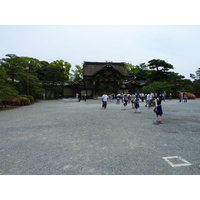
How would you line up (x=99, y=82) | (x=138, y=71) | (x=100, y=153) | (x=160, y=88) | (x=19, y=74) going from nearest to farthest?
(x=100, y=153) < (x=19, y=74) < (x=160, y=88) < (x=99, y=82) < (x=138, y=71)

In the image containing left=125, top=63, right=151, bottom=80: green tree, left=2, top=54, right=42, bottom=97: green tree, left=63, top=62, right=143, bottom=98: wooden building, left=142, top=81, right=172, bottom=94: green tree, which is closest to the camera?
left=2, top=54, right=42, bottom=97: green tree

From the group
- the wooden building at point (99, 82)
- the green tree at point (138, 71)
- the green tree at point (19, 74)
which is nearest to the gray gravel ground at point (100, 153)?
the green tree at point (19, 74)

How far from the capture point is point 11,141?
4492 mm

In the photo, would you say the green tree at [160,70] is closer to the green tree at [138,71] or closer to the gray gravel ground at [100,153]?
the green tree at [138,71]

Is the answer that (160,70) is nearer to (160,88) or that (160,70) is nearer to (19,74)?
(160,88)

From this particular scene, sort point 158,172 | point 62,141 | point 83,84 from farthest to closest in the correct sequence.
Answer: point 83,84, point 62,141, point 158,172

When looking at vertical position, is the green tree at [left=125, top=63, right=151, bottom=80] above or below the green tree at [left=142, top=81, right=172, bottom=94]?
above

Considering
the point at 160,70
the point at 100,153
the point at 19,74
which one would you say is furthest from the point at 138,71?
the point at 100,153

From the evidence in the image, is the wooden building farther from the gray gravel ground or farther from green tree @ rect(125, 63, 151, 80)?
the gray gravel ground

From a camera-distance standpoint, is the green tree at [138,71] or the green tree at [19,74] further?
the green tree at [138,71]

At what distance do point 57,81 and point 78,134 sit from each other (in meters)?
27.1

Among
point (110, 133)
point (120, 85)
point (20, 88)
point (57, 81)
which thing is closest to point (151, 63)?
point (120, 85)

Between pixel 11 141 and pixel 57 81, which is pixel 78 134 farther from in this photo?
pixel 57 81

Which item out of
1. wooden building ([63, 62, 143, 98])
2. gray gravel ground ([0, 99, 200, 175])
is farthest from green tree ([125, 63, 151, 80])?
gray gravel ground ([0, 99, 200, 175])
